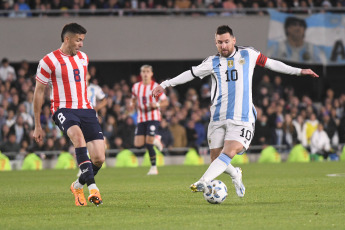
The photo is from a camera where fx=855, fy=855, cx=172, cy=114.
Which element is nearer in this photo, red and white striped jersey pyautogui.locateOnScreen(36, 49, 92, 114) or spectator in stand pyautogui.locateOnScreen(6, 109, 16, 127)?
red and white striped jersey pyautogui.locateOnScreen(36, 49, 92, 114)

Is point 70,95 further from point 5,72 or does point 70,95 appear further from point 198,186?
point 5,72

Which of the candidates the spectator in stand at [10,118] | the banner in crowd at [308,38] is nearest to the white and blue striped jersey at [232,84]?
the spectator in stand at [10,118]

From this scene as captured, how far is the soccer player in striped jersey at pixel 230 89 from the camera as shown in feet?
34.8

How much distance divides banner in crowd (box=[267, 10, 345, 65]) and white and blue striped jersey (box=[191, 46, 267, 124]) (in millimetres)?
18710

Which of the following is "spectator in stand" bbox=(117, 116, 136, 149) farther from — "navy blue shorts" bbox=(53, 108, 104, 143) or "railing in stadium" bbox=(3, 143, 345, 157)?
"navy blue shorts" bbox=(53, 108, 104, 143)

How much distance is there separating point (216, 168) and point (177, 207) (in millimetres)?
668

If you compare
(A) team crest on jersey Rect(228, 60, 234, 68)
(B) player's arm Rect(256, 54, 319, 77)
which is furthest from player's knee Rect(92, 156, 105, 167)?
(B) player's arm Rect(256, 54, 319, 77)

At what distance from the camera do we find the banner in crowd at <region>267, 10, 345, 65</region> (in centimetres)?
2941

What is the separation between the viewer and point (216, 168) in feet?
33.7

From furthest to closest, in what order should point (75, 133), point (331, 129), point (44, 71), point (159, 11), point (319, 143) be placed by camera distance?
point (159, 11) < point (331, 129) < point (319, 143) < point (44, 71) < point (75, 133)

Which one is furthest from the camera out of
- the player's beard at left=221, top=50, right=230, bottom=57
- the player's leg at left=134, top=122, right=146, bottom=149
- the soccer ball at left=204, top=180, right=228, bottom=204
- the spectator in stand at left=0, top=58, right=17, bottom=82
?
the spectator in stand at left=0, top=58, right=17, bottom=82

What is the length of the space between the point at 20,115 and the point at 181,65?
1033 centimetres

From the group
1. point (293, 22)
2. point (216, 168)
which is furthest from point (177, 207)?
point (293, 22)

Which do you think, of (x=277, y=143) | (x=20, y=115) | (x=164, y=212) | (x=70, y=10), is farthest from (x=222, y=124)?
(x=70, y=10)
